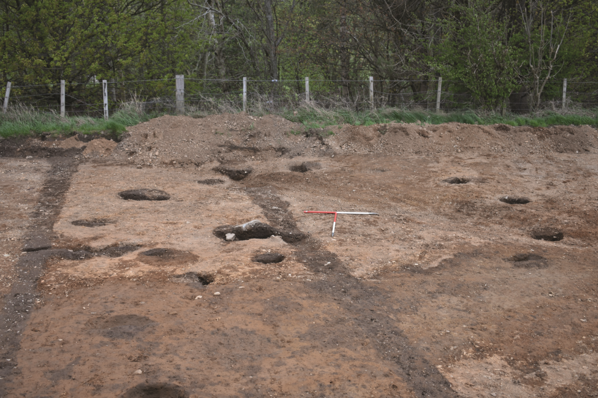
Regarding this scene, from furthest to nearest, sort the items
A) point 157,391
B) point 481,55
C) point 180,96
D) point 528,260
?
point 180,96
point 481,55
point 528,260
point 157,391

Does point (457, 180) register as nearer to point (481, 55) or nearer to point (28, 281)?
point (481, 55)

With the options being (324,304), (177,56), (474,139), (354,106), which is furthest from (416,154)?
(177,56)

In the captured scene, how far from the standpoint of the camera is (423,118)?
14266 millimetres

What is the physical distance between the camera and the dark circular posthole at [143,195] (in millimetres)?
8586

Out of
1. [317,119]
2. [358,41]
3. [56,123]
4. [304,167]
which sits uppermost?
[358,41]

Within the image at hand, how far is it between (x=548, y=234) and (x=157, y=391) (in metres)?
5.73

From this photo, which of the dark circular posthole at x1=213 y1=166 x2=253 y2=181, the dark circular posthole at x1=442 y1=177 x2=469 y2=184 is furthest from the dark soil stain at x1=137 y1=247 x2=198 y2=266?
the dark circular posthole at x1=442 y1=177 x2=469 y2=184

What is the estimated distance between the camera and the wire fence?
14.5 metres

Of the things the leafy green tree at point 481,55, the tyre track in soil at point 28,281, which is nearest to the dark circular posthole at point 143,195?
the tyre track in soil at point 28,281

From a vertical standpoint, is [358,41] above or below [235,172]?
above

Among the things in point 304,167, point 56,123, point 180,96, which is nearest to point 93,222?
point 304,167

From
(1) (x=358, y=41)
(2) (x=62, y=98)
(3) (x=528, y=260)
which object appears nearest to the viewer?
(3) (x=528, y=260)

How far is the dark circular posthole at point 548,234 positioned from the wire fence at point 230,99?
320 inches

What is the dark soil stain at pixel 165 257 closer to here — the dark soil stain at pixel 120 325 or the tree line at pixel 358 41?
the dark soil stain at pixel 120 325
